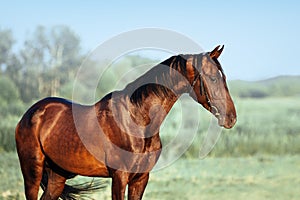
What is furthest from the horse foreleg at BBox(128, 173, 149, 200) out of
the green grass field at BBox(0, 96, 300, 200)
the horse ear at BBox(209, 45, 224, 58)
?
the green grass field at BBox(0, 96, 300, 200)

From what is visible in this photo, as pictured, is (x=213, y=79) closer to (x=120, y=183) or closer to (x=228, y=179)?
(x=120, y=183)

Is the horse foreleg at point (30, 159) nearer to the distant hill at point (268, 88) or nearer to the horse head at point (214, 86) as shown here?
the horse head at point (214, 86)

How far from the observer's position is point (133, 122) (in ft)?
8.64

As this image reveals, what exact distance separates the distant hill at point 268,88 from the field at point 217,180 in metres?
1.19

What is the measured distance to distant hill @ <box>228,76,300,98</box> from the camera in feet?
27.8

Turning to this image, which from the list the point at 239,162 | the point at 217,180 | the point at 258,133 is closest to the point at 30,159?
the point at 217,180

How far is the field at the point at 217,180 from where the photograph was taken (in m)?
7.46

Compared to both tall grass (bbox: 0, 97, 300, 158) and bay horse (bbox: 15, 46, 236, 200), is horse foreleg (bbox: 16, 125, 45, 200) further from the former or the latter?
tall grass (bbox: 0, 97, 300, 158)

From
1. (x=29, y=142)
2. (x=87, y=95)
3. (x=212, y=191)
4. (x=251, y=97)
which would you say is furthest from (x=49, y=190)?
(x=251, y=97)

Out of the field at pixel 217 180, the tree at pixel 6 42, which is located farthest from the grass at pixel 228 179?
the tree at pixel 6 42

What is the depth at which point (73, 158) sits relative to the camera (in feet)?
8.99

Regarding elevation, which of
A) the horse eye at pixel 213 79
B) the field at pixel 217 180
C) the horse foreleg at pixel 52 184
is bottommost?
the field at pixel 217 180

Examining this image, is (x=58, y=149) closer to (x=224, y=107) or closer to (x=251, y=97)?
(x=224, y=107)

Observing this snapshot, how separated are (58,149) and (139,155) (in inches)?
20.4
